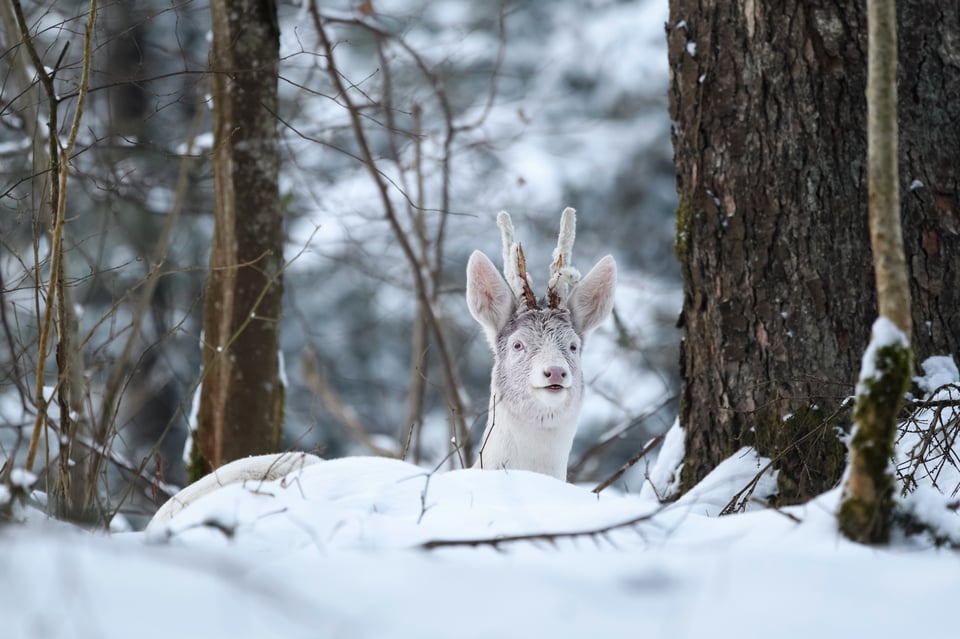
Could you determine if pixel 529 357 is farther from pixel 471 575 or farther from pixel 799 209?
pixel 471 575

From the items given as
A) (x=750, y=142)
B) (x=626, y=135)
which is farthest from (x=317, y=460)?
(x=626, y=135)

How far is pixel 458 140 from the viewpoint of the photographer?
32.6 feet

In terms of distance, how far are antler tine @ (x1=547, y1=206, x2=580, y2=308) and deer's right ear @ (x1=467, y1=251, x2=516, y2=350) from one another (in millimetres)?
204

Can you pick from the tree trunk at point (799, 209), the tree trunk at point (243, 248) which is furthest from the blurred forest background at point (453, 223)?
the tree trunk at point (799, 209)

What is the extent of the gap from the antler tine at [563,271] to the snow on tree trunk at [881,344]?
8.21ft

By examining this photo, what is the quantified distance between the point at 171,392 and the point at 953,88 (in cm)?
1188

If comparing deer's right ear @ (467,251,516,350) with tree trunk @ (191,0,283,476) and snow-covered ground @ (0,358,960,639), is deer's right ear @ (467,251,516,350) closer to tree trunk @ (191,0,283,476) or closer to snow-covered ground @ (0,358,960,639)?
tree trunk @ (191,0,283,476)

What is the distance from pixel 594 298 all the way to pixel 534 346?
0.53 m

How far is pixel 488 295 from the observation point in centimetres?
540

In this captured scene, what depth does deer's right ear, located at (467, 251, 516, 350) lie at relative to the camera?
5328 millimetres

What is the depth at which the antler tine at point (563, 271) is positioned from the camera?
518cm

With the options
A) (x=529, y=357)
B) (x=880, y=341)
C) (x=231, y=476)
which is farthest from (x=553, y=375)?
(x=880, y=341)

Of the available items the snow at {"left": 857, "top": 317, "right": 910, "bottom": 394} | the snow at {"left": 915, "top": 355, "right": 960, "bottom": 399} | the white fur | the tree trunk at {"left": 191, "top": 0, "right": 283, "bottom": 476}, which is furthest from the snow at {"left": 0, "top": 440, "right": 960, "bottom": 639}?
the tree trunk at {"left": 191, "top": 0, "right": 283, "bottom": 476}

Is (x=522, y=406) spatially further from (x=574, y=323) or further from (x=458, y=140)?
(x=458, y=140)
